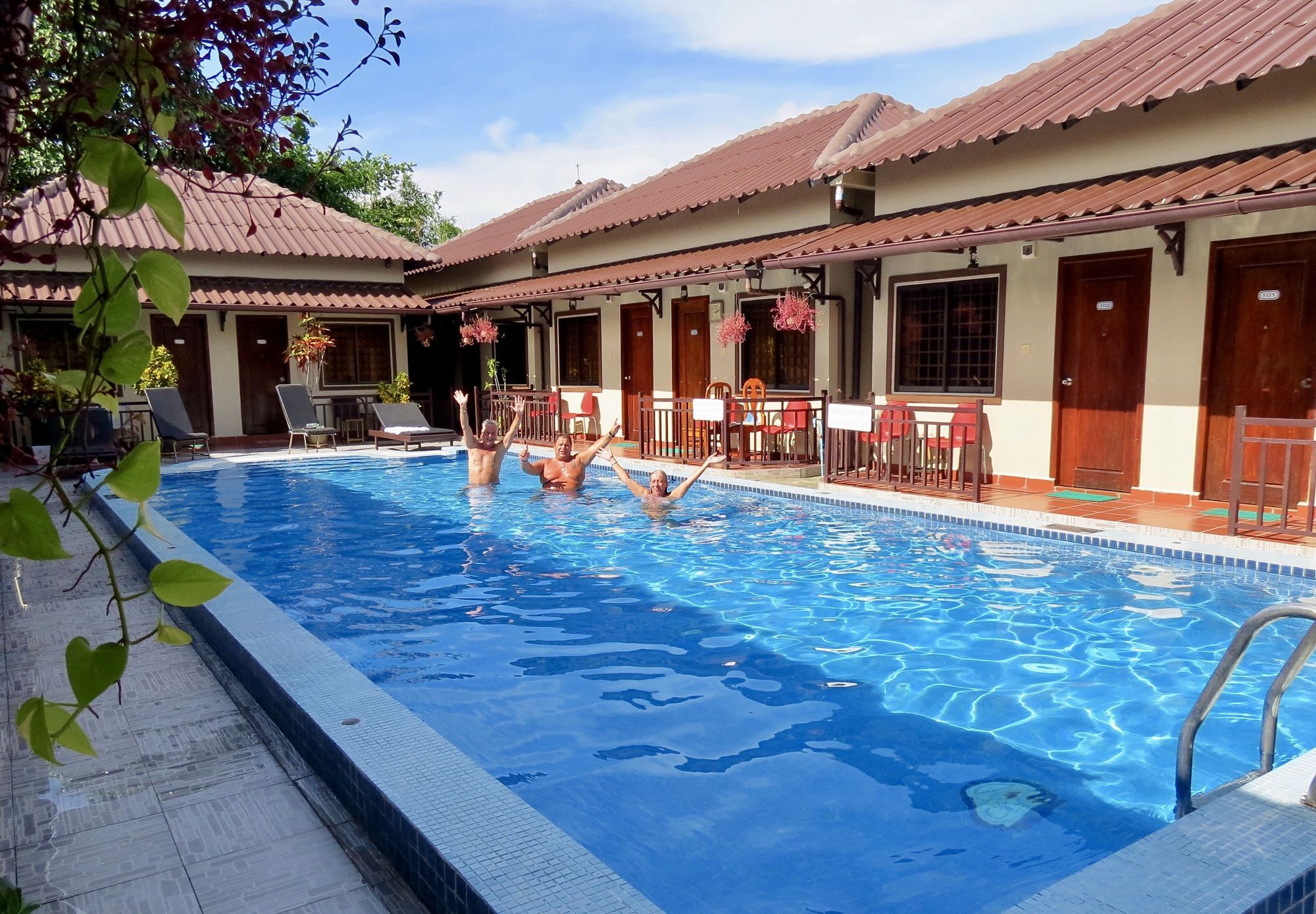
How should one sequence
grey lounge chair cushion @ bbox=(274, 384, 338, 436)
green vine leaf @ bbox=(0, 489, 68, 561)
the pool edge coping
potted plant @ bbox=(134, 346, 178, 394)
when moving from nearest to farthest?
green vine leaf @ bbox=(0, 489, 68, 561) → the pool edge coping → potted plant @ bbox=(134, 346, 178, 394) → grey lounge chair cushion @ bbox=(274, 384, 338, 436)

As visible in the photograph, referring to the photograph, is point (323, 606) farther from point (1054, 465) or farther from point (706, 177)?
point (706, 177)

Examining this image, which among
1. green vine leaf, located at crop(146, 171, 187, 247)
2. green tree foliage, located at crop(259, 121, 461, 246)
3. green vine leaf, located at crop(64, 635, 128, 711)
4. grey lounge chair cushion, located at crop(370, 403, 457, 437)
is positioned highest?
green tree foliage, located at crop(259, 121, 461, 246)

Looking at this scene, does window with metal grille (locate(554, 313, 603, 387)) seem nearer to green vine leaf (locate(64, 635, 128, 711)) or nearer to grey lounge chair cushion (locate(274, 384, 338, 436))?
grey lounge chair cushion (locate(274, 384, 338, 436))

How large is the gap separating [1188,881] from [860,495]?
751cm

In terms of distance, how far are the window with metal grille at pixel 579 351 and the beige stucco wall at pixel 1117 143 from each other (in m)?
6.94

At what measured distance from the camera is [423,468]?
14.1 meters

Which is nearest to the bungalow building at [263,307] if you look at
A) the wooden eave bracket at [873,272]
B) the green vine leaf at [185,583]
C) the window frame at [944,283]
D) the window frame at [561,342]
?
the window frame at [561,342]

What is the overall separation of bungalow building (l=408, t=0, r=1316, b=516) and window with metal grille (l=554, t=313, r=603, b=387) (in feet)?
7.32

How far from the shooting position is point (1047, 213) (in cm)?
870

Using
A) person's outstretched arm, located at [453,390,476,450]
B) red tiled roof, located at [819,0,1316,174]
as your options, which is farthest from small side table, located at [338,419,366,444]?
red tiled roof, located at [819,0,1316,174]

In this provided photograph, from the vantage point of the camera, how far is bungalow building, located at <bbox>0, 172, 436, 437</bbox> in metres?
16.2

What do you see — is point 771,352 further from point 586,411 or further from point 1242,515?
point 1242,515

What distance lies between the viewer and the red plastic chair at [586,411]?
54.9 feet

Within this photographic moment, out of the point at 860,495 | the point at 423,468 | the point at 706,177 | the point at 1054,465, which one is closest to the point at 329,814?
the point at 860,495
